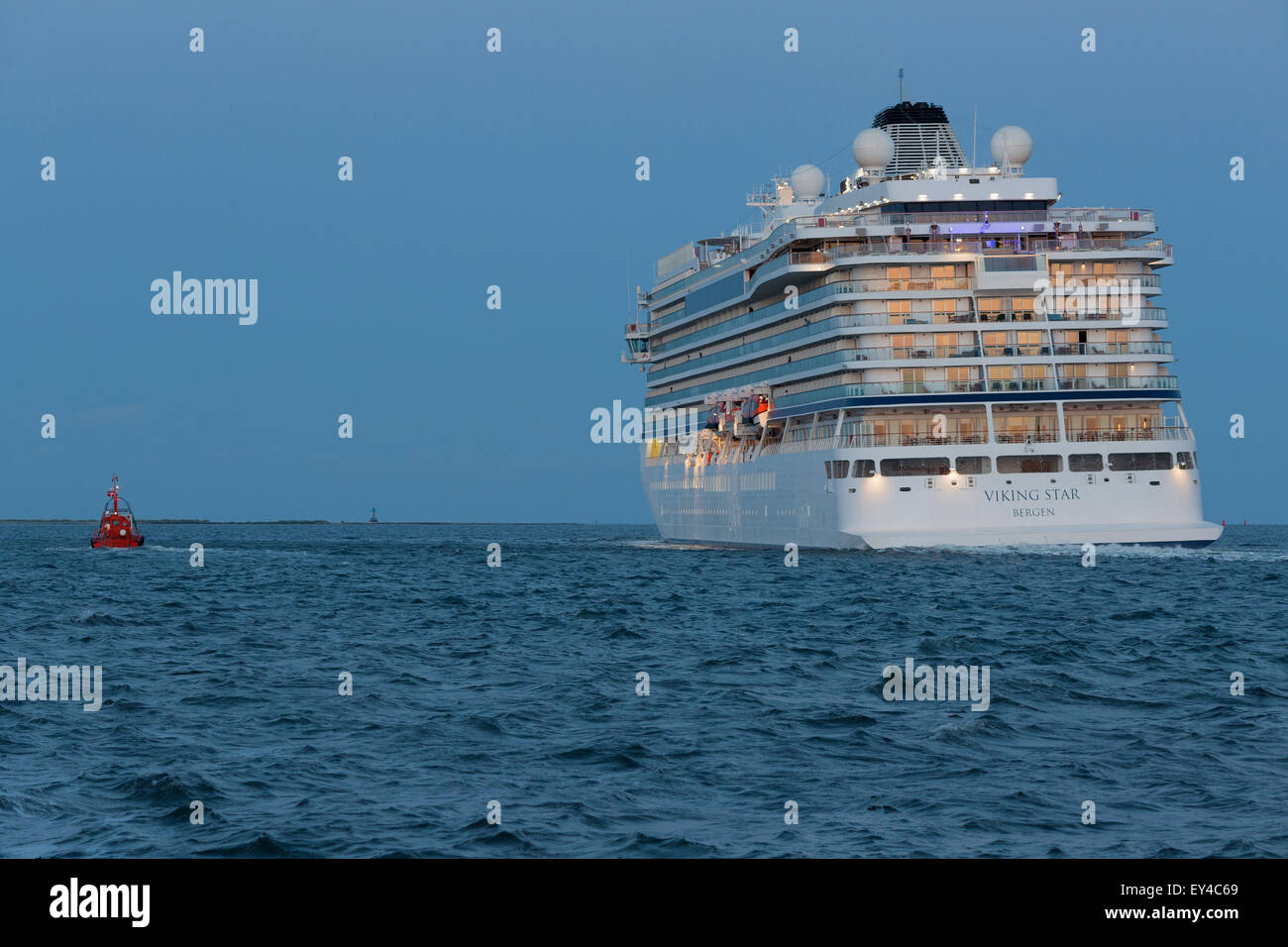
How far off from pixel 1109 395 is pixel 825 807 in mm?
50316

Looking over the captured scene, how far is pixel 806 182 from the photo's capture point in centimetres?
9275

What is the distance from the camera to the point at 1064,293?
6469 centimetres

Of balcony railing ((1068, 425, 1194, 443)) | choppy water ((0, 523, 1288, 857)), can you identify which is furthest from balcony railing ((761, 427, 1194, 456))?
choppy water ((0, 523, 1288, 857))

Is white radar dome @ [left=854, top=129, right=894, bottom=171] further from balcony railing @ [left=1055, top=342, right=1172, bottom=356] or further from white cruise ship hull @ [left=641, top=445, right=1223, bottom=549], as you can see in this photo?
white cruise ship hull @ [left=641, top=445, right=1223, bottom=549]

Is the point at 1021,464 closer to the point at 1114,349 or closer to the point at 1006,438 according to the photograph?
the point at 1006,438

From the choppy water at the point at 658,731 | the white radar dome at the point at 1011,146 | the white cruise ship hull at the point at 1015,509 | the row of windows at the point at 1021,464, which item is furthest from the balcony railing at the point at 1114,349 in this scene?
the choppy water at the point at 658,731

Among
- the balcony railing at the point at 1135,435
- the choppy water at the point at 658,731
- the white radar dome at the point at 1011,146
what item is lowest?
the choppy water at the point at 658,731

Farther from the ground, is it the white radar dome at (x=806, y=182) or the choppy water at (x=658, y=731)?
the white radar dome at (x=806, y=182)

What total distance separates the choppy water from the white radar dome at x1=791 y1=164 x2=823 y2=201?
56007 mm

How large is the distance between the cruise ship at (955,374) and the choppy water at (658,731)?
59.4ft

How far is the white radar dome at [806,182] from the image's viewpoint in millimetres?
92750

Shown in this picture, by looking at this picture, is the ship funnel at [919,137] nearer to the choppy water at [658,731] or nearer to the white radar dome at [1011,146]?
the white radar dome at [1011,146]

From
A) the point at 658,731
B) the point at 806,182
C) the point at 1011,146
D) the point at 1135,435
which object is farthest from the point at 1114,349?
the point at 658,731
